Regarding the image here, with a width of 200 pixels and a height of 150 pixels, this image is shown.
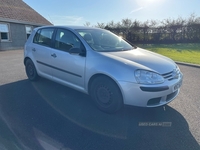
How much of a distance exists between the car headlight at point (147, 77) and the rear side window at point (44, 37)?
252cm

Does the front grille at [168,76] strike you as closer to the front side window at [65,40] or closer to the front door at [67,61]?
the front door at [67,61]

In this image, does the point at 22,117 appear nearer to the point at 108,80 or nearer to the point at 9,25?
the point at 108,80

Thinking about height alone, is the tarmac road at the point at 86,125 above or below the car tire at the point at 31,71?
below

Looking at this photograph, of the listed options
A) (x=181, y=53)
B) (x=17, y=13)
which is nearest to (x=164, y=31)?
(x=181, y=53)

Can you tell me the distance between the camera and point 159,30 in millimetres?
18938

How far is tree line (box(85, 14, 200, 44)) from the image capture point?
61.1ft

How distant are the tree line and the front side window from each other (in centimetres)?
1567

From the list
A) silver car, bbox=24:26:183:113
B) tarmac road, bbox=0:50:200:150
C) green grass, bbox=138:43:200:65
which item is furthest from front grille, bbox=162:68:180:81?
green grass, bbox=138:43:200:65

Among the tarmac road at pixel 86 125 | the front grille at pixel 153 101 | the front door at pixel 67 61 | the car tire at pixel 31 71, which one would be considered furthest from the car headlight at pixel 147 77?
the car tire at pixel 31 71

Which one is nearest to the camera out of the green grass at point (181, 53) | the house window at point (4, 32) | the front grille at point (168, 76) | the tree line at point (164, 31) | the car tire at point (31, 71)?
the front grille at point (168, 76)

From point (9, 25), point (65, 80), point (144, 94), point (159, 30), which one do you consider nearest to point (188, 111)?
point (144, 94)

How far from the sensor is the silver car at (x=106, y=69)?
8.91ft

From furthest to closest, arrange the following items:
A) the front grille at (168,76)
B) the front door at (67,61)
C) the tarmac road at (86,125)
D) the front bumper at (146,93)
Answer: the front door at (67,61) < the front grille at (168,76) < the front bumper at (146,93) < the tarmac road at (86,125)

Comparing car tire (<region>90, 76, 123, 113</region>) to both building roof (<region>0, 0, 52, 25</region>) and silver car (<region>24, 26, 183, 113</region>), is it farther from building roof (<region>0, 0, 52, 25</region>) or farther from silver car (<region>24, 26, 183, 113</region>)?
building roof (<region>0, 0, 52, 25</region>)
